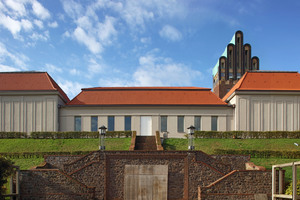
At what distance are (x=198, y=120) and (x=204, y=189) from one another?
48.4 feet

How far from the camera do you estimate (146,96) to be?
33.2 meters

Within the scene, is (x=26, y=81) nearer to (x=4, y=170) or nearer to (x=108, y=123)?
(x=108, y=123)

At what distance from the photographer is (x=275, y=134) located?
29.0 metres

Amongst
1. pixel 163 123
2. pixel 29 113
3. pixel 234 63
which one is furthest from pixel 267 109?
pixel 29 113

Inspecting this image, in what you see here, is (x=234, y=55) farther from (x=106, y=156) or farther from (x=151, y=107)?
(x=106, y=156)

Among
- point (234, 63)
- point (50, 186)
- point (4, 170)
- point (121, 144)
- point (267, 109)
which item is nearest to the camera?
point (4, 170)

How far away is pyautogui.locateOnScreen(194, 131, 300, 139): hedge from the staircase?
5195 mm

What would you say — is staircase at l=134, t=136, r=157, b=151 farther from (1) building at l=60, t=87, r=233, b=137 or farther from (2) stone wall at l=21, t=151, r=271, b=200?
(1) building at l=60, t=87, r=233, b=137

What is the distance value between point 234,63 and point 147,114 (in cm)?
2255

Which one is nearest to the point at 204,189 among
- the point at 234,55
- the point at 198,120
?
the point at 198,120

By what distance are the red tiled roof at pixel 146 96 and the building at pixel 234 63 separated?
14.8m

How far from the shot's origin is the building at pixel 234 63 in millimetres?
46469


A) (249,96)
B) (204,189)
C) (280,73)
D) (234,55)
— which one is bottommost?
(204,189)

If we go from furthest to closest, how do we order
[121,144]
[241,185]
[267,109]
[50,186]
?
[267,109] < [121,144] < [241,185] < [50,186]
